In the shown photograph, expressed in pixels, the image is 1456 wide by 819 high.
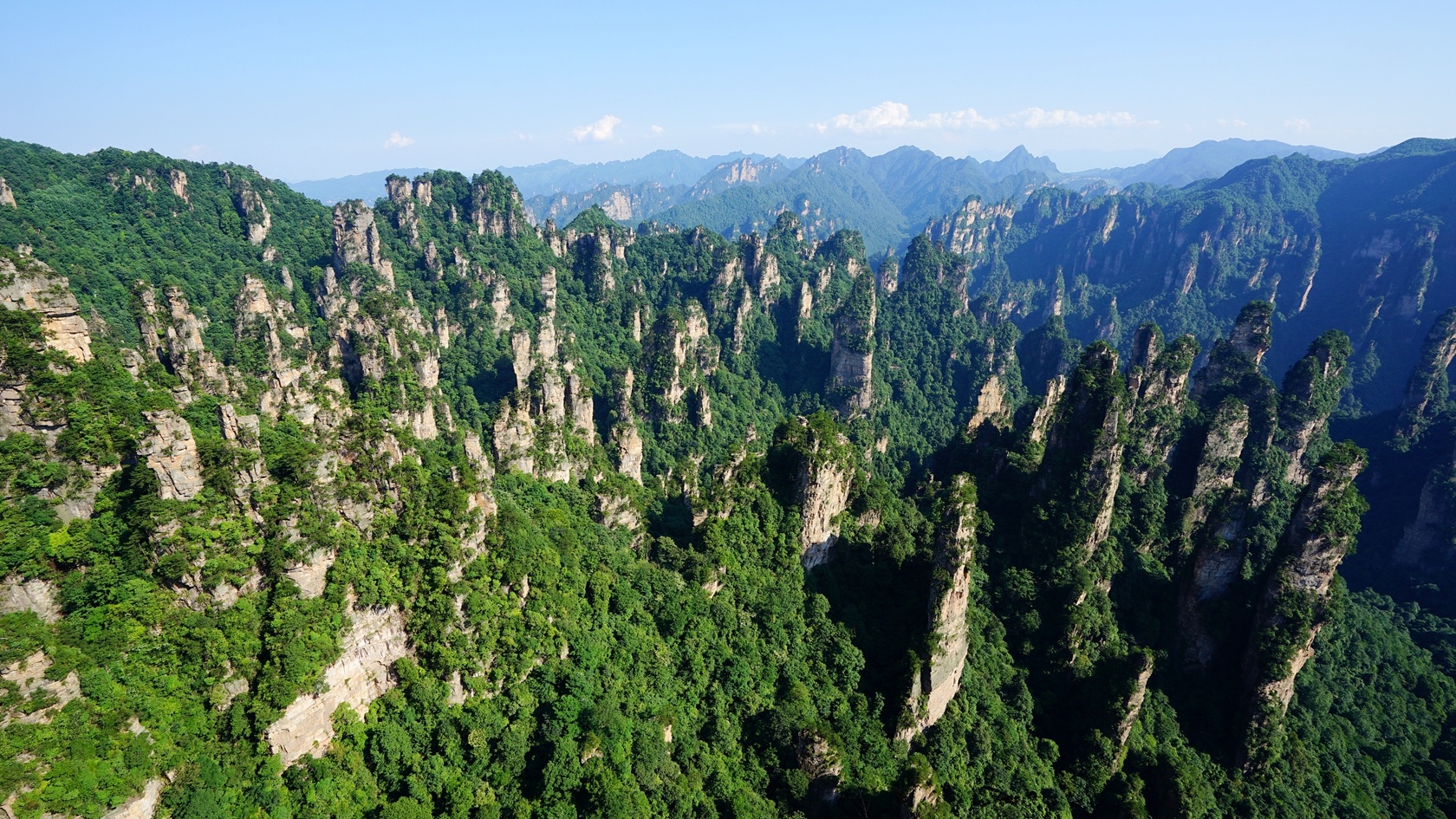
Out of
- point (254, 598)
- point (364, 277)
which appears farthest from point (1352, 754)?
point (364, 277)

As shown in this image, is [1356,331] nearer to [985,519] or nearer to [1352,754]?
[1352,754]

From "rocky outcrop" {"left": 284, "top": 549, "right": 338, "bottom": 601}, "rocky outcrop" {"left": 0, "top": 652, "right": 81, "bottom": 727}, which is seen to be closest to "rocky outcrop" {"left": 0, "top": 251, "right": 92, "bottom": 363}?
"rocky outcrop" {"left": 284, "top": 549, "right": 338, "bottom": 601}

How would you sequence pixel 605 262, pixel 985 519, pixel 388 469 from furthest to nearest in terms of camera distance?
pixel 605 262 < pixel 985 519 < pixel 388 469

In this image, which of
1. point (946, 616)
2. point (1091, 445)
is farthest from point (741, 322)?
point (946, 616)

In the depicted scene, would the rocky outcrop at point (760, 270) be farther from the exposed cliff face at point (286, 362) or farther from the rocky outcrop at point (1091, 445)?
the exposed cliff face at point (286, 362)

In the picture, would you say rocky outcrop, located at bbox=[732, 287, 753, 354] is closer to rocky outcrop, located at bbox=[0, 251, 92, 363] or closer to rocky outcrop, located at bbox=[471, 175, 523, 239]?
rocky outcrop, located at bbox=[471, 175, 523, 239]

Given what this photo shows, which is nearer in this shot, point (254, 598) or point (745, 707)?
point (254, 598)

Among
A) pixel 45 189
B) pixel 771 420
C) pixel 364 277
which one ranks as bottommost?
pixel 771 420

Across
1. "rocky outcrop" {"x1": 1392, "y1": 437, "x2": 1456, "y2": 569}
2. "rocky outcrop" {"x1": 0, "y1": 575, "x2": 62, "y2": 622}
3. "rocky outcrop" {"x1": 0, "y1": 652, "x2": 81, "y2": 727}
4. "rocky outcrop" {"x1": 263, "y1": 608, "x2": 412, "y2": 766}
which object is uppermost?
"rocky outcrop" {"x1": 0, "y1": 575, "x2": 62, "y2": 622}
